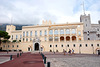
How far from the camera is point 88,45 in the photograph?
44.3m

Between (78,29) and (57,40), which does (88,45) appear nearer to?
(78,29)

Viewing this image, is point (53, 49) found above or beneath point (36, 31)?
beneath

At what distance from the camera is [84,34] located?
182 feet

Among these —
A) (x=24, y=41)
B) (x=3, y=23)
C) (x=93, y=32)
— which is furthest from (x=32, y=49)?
(x=3, y=23)

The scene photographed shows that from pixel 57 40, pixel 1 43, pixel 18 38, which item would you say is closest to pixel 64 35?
pixel 57 40

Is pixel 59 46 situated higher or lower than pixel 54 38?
lower

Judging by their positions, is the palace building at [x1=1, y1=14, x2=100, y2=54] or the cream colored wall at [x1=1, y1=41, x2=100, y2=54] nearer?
the cream colored wall at [x1=1, y1=41, x2=100, y2=54]

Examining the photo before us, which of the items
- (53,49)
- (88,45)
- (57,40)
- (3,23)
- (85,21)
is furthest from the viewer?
(3,23)

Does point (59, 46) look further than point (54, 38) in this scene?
No

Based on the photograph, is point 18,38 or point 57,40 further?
point 18,38

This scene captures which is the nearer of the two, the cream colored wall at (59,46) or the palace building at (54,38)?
the cream colored wall at (59,46)

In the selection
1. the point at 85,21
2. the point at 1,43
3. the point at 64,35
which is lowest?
the point at 1,43

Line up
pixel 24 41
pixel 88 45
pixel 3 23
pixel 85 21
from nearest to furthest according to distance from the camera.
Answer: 1. pixel 88 45
2. pixel 24 41
3. pixel 85 21
4. pixel 3 23

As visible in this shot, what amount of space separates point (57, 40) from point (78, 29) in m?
14.4
